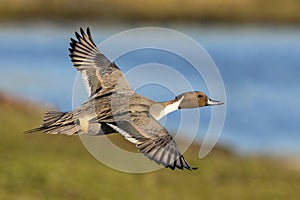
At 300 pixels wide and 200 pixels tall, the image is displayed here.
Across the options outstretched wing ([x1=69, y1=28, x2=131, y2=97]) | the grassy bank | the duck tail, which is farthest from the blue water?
the duck tail

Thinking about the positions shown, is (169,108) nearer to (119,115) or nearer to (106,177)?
(119,115)

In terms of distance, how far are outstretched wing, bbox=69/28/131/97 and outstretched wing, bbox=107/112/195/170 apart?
1365 millimetres

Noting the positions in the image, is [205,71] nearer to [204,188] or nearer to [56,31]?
[56,31]

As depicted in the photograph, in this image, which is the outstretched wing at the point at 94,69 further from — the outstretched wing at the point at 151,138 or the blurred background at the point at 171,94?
the blurred background at the point at 171,94

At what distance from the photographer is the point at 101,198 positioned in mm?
17031

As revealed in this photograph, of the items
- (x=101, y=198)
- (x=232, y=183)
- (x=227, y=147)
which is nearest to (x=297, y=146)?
(x=227, y=147)

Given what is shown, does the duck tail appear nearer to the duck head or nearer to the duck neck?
the duck neck

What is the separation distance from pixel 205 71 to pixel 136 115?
108 feet

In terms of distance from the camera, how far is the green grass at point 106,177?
690 inches

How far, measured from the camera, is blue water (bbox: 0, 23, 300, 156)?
29750mm

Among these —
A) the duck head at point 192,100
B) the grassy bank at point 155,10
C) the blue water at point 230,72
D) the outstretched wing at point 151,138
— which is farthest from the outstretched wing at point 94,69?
the grassy bank at point 155,10

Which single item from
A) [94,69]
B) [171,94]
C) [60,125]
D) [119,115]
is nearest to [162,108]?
[119,115]

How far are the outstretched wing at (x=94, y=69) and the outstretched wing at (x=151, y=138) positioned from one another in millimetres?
1365

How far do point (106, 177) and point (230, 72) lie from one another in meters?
22.4
